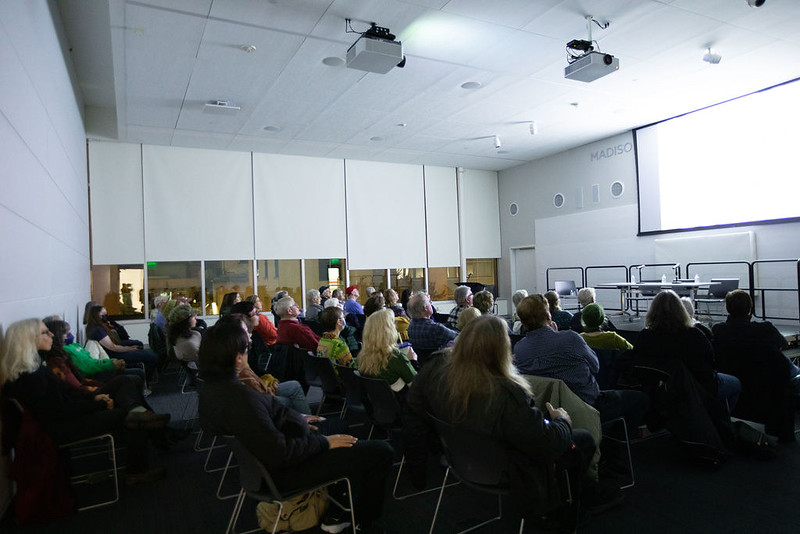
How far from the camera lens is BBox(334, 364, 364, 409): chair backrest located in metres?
3.48

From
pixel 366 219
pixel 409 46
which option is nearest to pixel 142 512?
pixel 409 46

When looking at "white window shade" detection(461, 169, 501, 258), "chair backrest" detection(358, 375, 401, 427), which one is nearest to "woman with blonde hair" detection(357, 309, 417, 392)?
"chair backrest" detection(358, 375, 401, 427)

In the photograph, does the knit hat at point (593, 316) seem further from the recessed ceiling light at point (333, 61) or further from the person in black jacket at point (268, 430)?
the recessed ceiling light at point (333, 61)

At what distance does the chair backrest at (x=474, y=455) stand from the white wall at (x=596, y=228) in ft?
27.9

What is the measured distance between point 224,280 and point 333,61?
19.3ft

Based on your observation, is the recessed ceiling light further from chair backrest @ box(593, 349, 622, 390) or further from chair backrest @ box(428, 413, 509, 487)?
chair backrest @ box(428, 413, 509, 487)

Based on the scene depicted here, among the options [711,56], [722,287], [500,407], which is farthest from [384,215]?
[500,407]

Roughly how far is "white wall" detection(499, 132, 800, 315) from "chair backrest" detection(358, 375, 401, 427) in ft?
26.8

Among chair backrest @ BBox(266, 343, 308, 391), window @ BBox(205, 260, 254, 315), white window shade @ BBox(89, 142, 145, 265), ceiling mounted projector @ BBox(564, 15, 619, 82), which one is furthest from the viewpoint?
window @ BBox(205, 260, 254, 315)

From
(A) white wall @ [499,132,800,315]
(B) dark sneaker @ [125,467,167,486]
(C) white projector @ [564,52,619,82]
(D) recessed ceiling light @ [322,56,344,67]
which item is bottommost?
(B) dark sneaker @ [125,467,167,486]

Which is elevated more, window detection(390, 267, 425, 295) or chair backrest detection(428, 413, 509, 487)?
window detection(390, 267, 425, 295)

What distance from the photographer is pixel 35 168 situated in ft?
13.1

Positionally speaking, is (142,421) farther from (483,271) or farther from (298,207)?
(483,271)

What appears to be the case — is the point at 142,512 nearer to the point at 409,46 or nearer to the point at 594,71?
the point at 409,46
